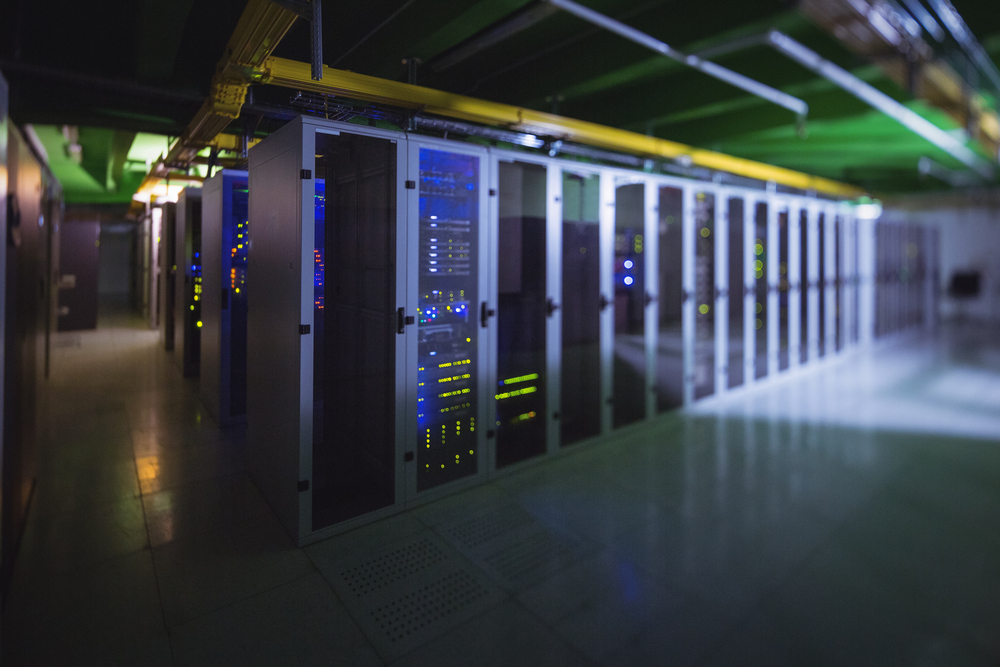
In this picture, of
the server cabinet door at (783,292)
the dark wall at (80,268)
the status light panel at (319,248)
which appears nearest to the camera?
the status light panel at (319,248)

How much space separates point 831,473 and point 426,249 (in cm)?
313

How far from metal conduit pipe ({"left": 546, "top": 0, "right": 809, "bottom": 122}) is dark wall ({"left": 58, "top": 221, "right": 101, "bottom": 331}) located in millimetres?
2927

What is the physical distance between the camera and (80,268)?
9.93ft

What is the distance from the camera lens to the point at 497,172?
132 inches

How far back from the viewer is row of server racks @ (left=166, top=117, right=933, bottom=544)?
2.63m

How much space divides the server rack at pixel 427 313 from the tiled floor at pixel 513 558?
11.6 inches

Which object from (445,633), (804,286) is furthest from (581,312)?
(804,286)

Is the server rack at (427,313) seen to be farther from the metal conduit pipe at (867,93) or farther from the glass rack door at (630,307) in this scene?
the metal conduit pipe at (867,93)

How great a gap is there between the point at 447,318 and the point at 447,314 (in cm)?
2

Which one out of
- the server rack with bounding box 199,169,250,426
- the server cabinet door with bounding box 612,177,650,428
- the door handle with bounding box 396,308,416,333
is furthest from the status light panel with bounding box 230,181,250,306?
the server cabinet door with bounding box 612,177,650,428

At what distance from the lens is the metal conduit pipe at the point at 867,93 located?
350cm

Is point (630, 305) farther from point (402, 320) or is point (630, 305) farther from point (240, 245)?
point (240, 245)

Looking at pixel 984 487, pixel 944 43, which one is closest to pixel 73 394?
pixel 984 487

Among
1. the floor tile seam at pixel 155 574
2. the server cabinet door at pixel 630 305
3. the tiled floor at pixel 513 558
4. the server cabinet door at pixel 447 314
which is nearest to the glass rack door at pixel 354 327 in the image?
the server cabinet door at pixel 447 314
